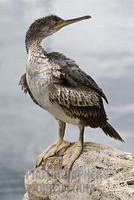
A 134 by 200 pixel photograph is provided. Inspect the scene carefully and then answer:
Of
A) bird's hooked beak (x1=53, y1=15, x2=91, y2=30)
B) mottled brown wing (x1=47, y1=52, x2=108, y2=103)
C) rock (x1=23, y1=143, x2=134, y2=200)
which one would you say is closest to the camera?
rock (x1=23, y1=143, x2=134, y2=200)

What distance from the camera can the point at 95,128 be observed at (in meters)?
9.78

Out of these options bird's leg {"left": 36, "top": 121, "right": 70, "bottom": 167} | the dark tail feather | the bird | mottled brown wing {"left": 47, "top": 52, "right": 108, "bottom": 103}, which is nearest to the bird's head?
the bird

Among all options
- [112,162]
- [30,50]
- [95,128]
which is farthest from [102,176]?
[30,50]

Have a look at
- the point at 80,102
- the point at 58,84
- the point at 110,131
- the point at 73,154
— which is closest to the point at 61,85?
the point at 58,84

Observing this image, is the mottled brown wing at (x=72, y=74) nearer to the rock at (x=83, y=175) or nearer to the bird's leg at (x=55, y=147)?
the bird's leg at (x=55, y=147)

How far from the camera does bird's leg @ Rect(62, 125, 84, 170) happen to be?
9.55 metres

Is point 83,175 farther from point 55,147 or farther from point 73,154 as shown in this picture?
point 55,147

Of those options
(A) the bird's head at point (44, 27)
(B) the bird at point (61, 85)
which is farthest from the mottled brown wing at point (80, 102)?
(A) the bird's head at point (44, 27)

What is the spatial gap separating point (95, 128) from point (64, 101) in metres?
0.71

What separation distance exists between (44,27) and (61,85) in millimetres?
883

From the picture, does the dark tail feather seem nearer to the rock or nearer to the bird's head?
the rock

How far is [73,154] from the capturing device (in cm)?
965

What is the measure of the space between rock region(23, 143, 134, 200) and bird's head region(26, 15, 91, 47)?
5.85 feet

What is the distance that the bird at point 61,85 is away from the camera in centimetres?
934
